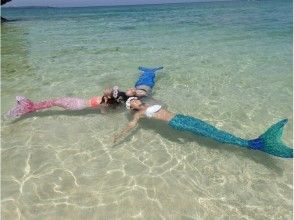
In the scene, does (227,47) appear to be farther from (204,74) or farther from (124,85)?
(124,85)

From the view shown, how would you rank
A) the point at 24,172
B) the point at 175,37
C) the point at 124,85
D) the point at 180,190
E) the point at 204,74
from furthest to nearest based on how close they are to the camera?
1. the point at 175,37
2. the point at 204,74
3. the point at 124,85
4. the point at 24,172
5. the point at 180,190

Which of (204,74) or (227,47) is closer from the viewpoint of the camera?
(204,74)

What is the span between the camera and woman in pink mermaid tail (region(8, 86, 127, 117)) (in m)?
8.57

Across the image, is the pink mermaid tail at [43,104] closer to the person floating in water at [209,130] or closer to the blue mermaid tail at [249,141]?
the person floating in water at [209,130]

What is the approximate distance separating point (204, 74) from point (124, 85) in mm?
3259

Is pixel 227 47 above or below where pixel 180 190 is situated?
below

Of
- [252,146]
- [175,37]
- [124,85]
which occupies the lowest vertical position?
[175,37]

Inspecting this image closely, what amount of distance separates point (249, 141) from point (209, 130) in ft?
3.07

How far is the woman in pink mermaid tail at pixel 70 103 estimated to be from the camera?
8570 mm

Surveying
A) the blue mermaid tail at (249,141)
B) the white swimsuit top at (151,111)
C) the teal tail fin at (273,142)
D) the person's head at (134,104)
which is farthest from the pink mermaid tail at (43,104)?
the teal tail fin at (273,142)

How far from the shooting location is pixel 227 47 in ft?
55.3

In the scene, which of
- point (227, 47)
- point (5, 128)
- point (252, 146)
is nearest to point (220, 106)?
point (252, 146)

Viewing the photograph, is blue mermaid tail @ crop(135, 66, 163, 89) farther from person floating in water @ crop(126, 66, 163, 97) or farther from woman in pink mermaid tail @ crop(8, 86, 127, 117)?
woman in pink mermaid tail @ crop(8, 86, 127, 117)

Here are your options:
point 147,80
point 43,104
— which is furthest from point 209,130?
point 43,104
